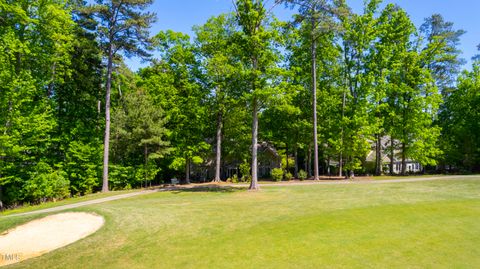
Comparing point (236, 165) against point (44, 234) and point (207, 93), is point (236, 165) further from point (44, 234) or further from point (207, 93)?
point (44, 234)

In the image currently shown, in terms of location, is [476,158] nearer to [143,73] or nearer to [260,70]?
[260,70]

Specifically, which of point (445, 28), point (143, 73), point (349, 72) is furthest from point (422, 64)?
point (143, 73)

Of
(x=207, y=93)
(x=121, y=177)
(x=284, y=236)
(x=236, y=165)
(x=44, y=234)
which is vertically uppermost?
(x=207, y=93)

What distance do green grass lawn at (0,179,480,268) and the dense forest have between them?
10.1 meters

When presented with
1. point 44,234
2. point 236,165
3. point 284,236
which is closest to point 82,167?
point 44,234

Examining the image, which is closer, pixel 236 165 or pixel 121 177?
pixel 121 177

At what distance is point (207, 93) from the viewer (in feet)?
107

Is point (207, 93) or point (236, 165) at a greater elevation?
point (207, 93)

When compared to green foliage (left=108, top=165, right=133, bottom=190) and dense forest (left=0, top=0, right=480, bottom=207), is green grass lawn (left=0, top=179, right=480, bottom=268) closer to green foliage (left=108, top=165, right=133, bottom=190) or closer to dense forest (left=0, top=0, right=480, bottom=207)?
dense forest (left=0, top=0, right=480, bottom=207)

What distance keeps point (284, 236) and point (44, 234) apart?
936cm

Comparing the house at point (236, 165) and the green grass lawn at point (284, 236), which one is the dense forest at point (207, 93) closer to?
the house at point (236, 165)

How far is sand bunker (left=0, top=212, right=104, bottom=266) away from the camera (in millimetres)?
10414

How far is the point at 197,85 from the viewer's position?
32219mm

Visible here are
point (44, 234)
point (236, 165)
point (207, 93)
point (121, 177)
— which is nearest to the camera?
point (44, 234)
